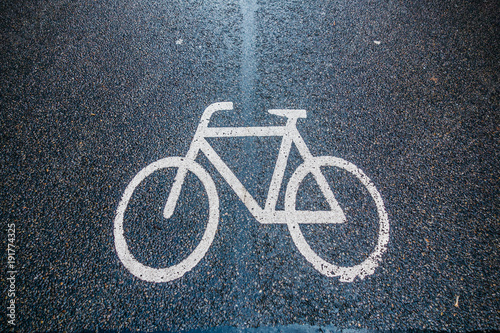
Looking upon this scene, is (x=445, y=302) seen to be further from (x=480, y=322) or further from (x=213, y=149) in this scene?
(x=213, y=149)

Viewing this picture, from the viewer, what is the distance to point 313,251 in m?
2.49

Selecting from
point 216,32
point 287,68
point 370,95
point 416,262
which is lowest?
point 416,262

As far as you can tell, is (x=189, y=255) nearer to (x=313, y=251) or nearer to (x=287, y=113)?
(x=313, y=251)

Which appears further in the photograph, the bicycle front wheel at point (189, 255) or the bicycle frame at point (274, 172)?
the bicycle frame at point (274, 172)

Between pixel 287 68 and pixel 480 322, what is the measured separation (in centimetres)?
345

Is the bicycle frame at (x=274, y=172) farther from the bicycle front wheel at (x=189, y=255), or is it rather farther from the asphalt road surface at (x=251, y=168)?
the bicycle front wheel at (x=189, y=255)

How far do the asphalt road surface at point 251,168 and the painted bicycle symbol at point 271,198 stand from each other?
0.02 meters

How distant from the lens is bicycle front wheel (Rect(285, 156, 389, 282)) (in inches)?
94.3

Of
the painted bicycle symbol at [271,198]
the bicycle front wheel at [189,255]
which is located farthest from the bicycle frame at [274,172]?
the bicycle front wheel at [189,255]

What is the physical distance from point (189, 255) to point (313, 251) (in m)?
1.17

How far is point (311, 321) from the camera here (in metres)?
2.17

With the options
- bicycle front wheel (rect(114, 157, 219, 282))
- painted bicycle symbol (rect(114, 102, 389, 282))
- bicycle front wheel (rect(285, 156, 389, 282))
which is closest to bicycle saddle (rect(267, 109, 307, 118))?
painted bicycle symbol (rect(114, 102, 389, 282))

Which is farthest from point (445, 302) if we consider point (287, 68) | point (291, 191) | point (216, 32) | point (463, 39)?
point (216, 32)

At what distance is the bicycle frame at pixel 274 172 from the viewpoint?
2.68m
